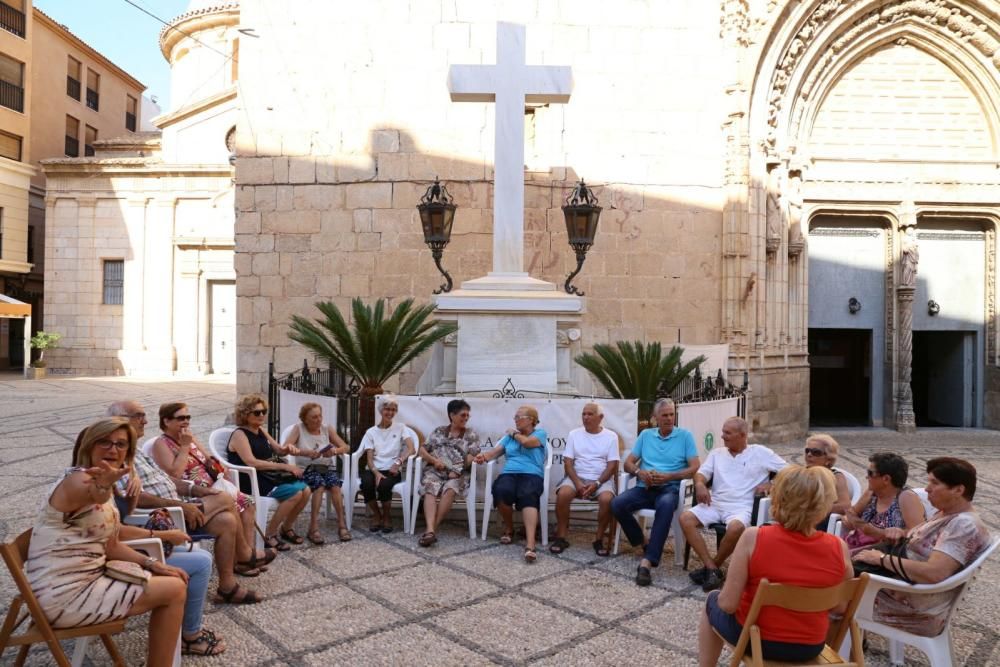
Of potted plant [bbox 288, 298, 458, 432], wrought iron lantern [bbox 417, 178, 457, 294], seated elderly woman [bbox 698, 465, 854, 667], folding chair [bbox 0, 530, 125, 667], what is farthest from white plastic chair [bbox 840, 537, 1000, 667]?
wrought iron lantern [bbox 417, 178, 457, 294]

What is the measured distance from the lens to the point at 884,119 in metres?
11.2

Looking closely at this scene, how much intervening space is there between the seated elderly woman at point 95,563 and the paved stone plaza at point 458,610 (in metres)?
0.49

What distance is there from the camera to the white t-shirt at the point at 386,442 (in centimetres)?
518

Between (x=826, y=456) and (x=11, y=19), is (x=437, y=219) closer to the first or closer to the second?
(x=826, y=456)

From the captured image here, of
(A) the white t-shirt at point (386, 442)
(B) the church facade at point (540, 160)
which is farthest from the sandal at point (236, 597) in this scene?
(B) the church facade at point (540, 160)

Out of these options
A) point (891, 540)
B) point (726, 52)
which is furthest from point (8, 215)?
point (891, 540)

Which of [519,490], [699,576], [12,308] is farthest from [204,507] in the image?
[12,308]

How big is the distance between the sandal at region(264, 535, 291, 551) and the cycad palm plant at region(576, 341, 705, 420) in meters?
3.21

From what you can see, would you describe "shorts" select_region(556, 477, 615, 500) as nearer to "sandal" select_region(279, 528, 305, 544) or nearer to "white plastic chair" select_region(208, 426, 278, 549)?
"sandal" select_region(279, 528, 305, 544)

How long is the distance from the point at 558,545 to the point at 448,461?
3.28 feet

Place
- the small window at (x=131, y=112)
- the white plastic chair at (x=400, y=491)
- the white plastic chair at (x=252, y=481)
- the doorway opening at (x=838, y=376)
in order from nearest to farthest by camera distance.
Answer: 1. the white plastic chair at (x=252, y=481)
2. the white plastic chair at (x=400, y=491)
3. the doorway opening at (x=838, y=376)
4. the small window at (x=131, y=112)

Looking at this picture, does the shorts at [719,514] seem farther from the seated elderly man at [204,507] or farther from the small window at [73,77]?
the small window at [73,77]

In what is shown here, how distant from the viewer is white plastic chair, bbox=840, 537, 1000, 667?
9.13 ft

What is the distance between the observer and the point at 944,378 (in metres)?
12.5
